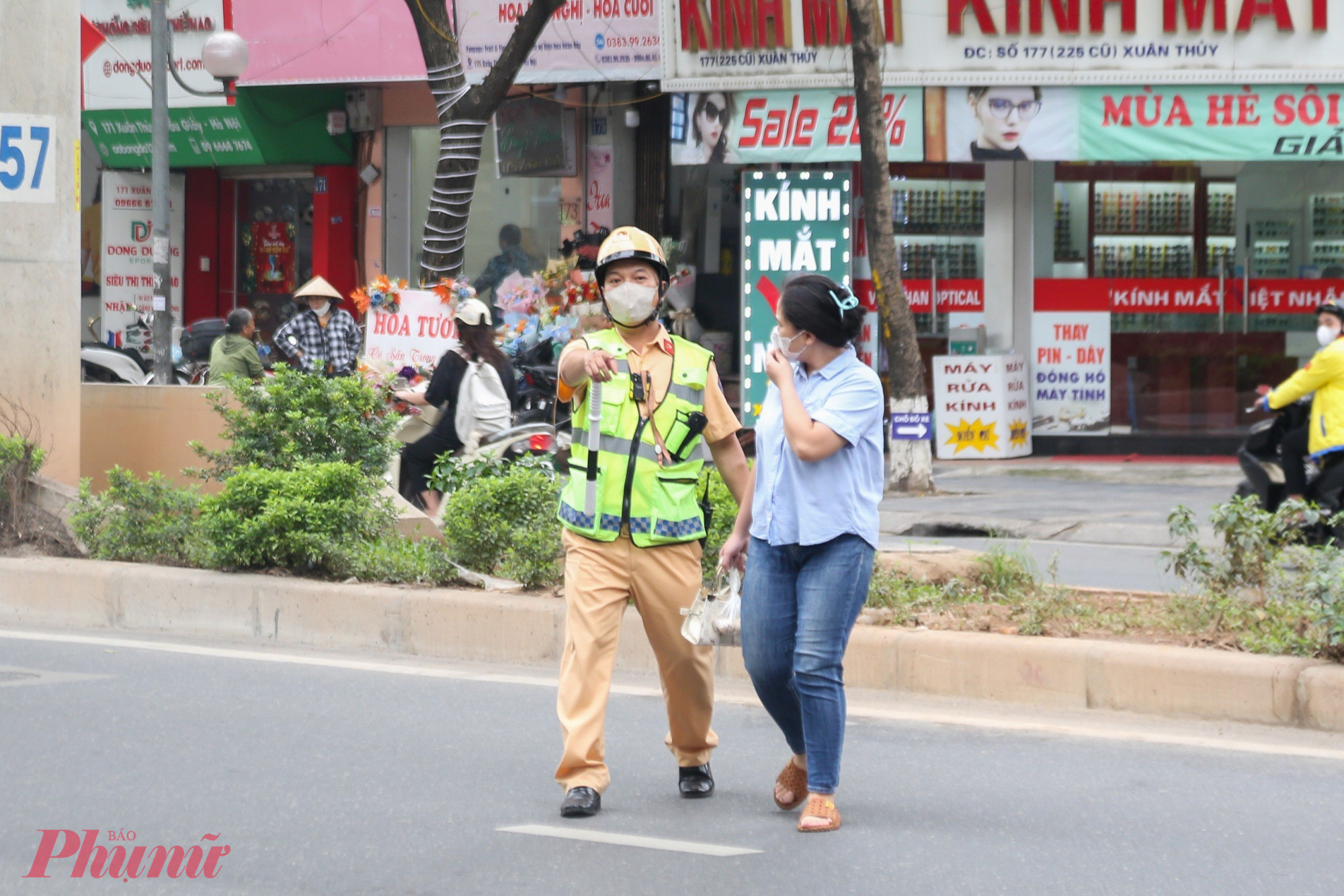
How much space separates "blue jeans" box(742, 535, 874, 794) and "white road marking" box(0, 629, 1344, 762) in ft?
5.14

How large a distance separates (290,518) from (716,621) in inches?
148

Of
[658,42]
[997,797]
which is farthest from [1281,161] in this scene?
[997,797]

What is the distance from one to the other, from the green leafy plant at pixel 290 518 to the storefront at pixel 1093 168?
988 centimetres

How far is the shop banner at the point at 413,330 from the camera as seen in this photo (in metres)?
12.8

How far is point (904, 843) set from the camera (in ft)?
16.0

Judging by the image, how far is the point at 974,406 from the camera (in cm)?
1725

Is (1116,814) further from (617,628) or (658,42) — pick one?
(658,42)

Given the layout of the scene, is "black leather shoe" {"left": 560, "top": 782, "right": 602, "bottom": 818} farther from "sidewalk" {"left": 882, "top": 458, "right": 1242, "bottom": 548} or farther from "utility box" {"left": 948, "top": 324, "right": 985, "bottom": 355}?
"utility box" {"left": 948, "top": 324, "right": 985, "bottom": 355}

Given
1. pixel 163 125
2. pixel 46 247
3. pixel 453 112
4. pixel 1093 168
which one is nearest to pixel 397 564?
pixel 46 247

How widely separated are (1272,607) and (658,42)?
12724 mm

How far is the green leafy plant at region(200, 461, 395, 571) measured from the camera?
26.9ft

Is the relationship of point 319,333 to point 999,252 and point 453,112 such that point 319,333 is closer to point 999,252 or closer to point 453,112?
point 453,112

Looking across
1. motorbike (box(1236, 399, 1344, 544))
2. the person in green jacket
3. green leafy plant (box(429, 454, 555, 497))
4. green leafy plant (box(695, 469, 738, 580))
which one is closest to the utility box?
motorbike (box(1236, 399, 1344, 544))

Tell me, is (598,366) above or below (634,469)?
above
